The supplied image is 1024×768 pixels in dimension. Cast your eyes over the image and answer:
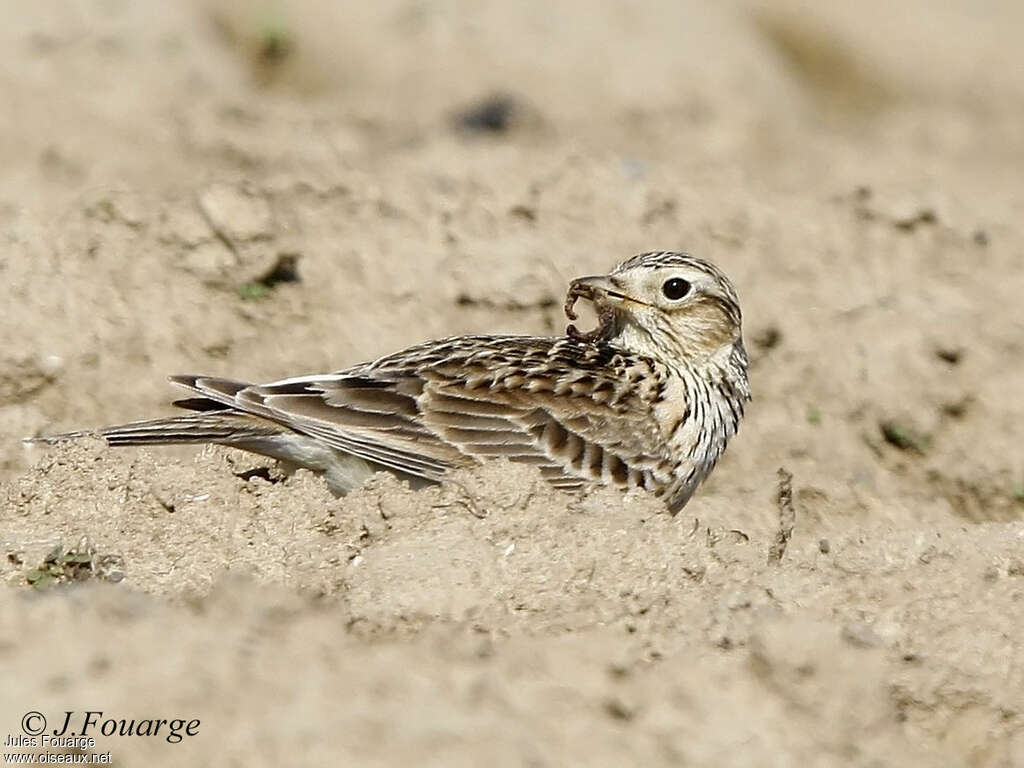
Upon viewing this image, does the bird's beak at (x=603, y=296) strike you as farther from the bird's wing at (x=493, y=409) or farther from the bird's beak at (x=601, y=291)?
the bird's wing at (x=493, y=409)

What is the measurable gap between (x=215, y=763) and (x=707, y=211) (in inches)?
231

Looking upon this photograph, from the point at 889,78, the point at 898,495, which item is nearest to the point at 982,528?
the point at 898,495

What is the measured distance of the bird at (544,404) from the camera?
649 centimetres

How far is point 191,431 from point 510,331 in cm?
233

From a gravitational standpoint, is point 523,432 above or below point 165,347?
above

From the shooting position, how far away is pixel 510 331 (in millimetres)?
8406

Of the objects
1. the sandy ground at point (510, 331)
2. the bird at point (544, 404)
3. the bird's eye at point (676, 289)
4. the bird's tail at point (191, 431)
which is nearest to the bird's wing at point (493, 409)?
the bird at point (544, 404)

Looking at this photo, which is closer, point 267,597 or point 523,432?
point 267,597

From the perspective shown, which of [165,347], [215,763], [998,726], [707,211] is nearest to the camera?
[215,763]

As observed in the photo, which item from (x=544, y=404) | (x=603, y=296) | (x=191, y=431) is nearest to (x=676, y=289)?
(x=603, y=296)

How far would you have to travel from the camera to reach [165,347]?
7.97 meters

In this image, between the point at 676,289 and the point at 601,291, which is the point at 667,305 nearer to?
the point at 676,289

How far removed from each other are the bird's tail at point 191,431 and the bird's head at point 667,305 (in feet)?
4.70

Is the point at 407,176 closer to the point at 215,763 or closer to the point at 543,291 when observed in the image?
the point at 543,291
